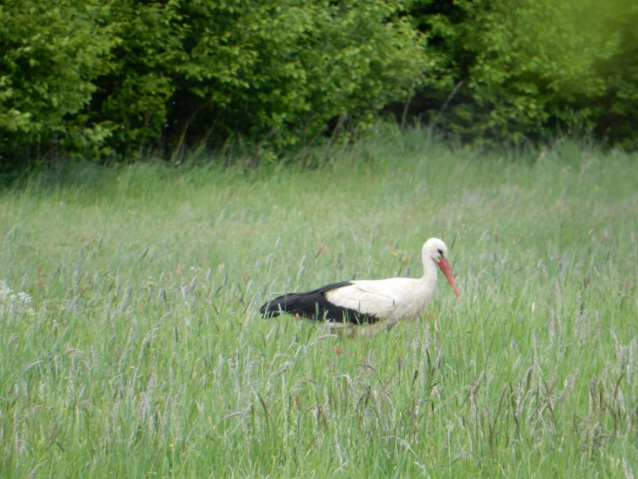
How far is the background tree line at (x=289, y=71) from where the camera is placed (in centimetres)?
985

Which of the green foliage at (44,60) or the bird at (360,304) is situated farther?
the green foliage at (44,60)

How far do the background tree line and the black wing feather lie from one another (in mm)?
5266

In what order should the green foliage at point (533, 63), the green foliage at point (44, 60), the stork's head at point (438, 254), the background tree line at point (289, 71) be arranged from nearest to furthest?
1. the stork's head at point (438, 254)
2. the green foliage at point (44, 60)
3. the background tree line at point (289, 71)
4. the green foliage at point (533, 63)

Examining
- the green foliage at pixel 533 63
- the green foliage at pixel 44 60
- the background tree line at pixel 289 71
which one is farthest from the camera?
the green foliage at pixel 533 63

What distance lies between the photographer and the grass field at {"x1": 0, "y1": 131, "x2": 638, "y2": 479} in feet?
10.1

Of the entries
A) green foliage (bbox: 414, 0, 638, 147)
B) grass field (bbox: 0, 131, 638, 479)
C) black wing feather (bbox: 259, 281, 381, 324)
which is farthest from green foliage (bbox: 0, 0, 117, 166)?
green foliage (bbox: 414, 0, 638, 147)

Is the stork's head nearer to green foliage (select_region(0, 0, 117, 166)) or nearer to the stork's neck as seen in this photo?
the stork's neck

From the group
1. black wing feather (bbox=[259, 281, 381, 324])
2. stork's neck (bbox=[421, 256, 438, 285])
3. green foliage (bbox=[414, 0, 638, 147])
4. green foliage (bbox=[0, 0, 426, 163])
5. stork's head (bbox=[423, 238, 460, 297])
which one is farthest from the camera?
green foliage (bbox=[414, 0, 638, 147])

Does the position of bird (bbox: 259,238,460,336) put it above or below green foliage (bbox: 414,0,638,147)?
below

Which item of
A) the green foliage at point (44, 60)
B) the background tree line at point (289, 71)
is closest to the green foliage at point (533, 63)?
the background tree line at point (289, 71)

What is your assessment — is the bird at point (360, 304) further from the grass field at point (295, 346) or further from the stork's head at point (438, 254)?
the stork's head at point (438, 254)

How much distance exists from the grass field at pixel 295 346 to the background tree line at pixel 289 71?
1475mm

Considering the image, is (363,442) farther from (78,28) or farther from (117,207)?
(78,28)

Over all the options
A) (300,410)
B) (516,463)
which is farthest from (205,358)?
(516,463)
